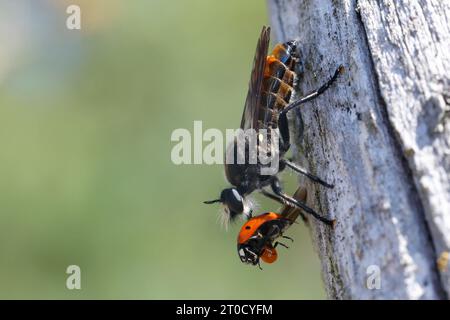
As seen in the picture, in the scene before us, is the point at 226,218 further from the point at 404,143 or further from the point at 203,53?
the point at 203,53

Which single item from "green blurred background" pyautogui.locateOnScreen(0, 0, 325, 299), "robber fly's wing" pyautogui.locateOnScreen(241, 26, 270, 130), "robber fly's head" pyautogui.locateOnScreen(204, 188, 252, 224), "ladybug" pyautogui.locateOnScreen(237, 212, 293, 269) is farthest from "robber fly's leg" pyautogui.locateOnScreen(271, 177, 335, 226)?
"green blurred background" pyautogui.locateOnScreen(0, 0, 325, 299)

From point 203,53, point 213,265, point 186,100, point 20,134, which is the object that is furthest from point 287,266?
point 20,134

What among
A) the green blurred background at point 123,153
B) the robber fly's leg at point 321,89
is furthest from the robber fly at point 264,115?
the green blurred background at point 123,153

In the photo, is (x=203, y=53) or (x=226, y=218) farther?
(x=203, y=53)

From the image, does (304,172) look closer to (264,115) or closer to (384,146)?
(384,146)

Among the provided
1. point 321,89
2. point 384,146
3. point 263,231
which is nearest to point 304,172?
point 321,89
